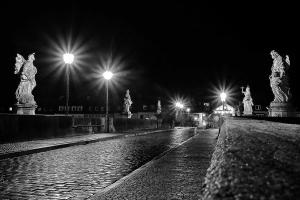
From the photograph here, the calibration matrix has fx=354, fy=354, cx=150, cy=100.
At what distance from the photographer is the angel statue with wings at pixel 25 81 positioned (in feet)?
74.0

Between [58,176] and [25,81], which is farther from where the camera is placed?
[25,81]

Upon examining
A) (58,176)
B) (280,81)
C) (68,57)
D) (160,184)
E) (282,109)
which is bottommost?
(58,176)

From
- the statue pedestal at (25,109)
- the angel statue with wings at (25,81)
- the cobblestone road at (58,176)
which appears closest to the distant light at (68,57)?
the angel statue with wings at (25,81)

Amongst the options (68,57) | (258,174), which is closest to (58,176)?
(258,174)

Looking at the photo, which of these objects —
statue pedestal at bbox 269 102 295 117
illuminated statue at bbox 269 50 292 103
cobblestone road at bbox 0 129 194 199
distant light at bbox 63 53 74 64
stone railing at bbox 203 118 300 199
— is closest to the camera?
stone railing at bbox 203 118 300 199

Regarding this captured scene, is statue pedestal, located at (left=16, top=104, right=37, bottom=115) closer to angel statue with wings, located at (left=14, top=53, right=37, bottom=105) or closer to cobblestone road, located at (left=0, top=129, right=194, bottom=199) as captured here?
angel statue with wings, located at (left=14, top=53, right=37, bottom=105)

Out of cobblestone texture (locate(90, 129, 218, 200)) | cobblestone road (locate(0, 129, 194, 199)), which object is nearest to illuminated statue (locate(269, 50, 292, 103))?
cobblestone road (locate(0, 129, 194, 199))

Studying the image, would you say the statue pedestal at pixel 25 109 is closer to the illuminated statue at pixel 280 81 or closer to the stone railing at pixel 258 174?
the illuminated statue at pixel 280 81

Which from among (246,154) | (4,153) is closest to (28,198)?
(246,154)

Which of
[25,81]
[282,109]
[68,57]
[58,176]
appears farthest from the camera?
[68,57]

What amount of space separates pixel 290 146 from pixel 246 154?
0.21 meters

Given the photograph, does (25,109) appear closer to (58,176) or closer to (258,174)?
(58,176)

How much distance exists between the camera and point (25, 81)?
22.7 metres

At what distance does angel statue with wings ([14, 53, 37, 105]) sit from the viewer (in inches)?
888
